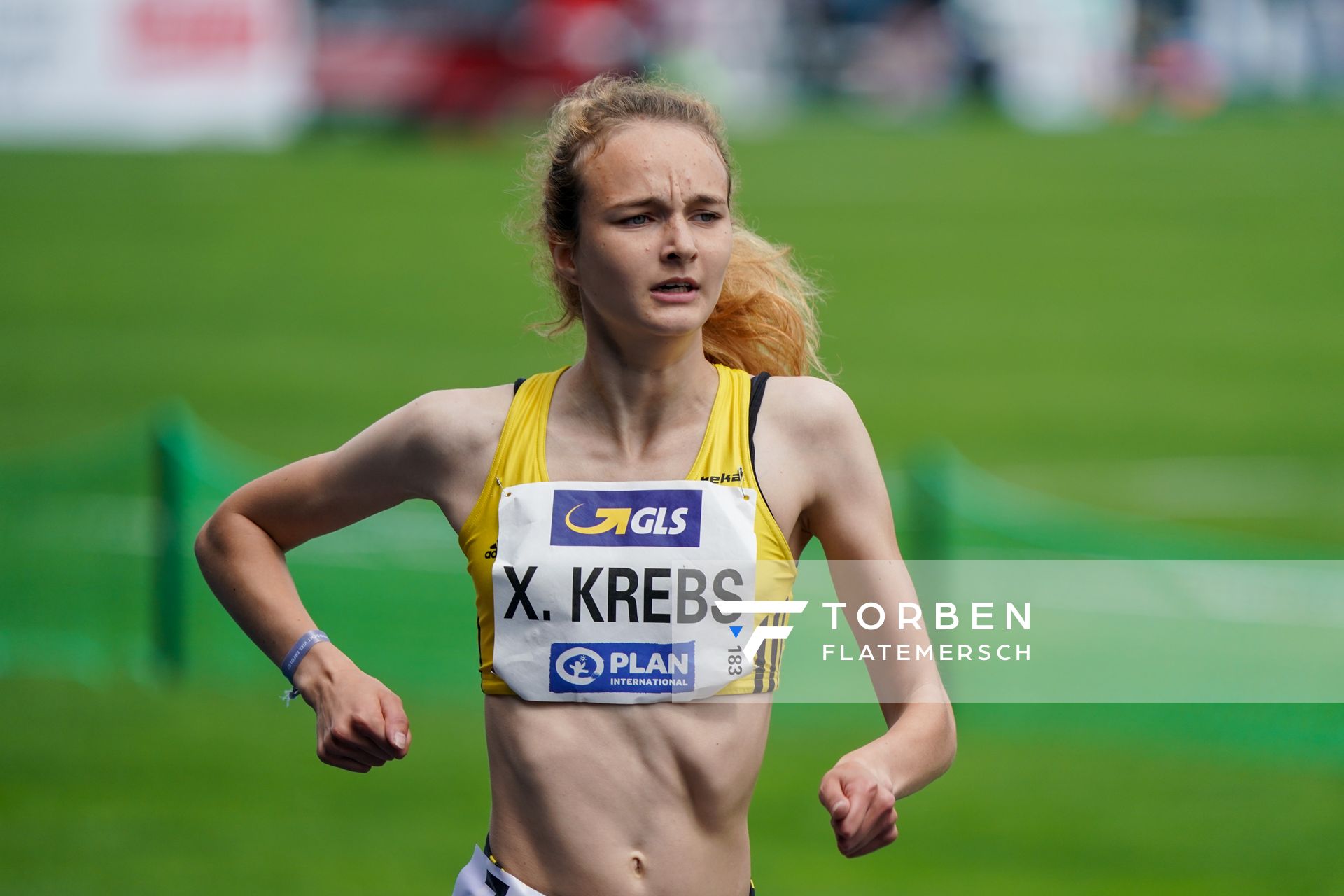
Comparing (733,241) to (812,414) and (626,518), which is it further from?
(626,518)

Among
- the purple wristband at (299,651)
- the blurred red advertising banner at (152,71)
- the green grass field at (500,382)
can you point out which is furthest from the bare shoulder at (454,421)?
the blurred red advertising banner at (152,71)

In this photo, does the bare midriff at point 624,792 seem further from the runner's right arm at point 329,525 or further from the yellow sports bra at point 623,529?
the runner's right arm at point 329,525

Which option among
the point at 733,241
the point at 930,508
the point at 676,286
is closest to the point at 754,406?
the point at 676,286

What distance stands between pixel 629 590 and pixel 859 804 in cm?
60

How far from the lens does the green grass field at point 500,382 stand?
7016 millimetres

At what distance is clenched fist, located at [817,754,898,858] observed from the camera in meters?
2.70

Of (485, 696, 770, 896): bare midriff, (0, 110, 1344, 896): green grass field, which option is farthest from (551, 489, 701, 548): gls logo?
(0, 110, 1344, 896): green grass field

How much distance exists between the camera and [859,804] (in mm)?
2707

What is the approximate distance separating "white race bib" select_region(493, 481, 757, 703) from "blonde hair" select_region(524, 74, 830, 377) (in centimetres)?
47

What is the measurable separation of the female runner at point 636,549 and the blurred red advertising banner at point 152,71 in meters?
25.9

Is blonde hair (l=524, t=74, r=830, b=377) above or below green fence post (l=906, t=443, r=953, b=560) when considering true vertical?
below

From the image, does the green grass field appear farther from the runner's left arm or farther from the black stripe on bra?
the runner's left arm

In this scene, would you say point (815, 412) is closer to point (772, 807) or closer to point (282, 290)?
point (772, 807)

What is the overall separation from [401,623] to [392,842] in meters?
1.38
